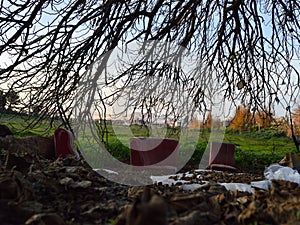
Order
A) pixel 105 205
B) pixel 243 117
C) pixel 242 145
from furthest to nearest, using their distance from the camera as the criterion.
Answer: pixel 242 145
pixel 243 117
pixel 105 205

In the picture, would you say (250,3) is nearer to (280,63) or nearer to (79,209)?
(280,63)

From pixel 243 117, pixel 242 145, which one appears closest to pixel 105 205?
pixel 243 117

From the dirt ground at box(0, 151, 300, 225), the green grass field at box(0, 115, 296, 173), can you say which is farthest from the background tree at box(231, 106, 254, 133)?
the dirt ground at box(0, 151, 300, 225)

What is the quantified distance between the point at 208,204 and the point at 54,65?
3.48 meters

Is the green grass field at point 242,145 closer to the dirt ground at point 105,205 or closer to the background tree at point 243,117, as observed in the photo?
the background tree at point 243,117

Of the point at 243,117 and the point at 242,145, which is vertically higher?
the point at 243,117

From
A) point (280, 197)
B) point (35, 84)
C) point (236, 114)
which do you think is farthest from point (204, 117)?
point (280, 197)

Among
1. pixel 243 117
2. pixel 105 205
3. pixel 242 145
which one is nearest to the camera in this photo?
pixel 105 205

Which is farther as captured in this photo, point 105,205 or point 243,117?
point 243,117

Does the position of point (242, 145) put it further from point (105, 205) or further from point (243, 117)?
point (105, 205)

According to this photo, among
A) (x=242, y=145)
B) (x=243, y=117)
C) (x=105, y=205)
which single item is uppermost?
(x=243, y=117)

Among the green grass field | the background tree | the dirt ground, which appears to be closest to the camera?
the dirt ground

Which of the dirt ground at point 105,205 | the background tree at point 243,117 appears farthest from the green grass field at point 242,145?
the dirt ground at point 105,205

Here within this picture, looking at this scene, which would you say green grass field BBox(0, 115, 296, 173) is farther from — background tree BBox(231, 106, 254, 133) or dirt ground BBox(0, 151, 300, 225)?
dirt ground BBox(0, 151, 300, 225)
